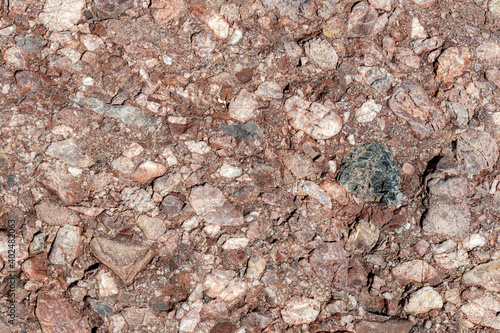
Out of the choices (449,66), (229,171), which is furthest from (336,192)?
(449,66)

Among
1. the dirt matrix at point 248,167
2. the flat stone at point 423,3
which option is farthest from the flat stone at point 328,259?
the flat stone at point 423,3

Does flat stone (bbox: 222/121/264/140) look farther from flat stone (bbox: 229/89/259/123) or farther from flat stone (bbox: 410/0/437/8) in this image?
flat stone (bbox: 410/0/437/8)

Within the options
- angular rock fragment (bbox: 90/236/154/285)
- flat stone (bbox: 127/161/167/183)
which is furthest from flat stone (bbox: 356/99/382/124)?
angular rock fragment (bbox: 90/236/154/285)

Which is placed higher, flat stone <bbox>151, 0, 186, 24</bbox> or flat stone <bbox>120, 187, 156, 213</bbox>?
flat stone <bbox>151, 0, 186, 24</bbox>

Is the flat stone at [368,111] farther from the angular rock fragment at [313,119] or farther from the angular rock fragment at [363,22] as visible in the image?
the angular rock fragment at [363,22]

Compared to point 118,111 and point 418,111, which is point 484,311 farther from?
point 118,111

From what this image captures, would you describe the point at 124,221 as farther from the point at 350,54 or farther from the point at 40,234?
the point at 350,54
